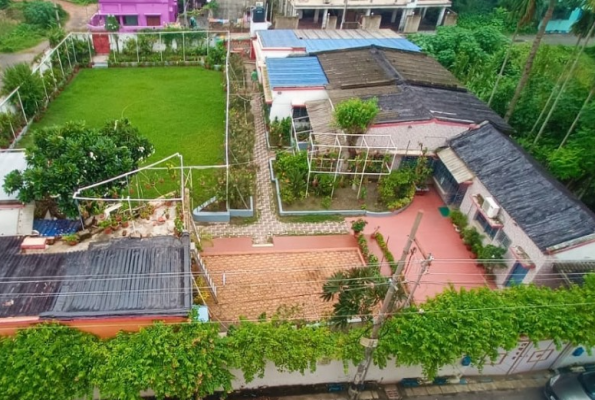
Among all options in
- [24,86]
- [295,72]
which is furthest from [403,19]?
[24,86]

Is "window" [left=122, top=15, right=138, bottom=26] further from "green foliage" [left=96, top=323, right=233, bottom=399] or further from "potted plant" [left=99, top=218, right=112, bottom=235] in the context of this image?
"green foliage" [left=96, top=323, right=233, bottom=399]

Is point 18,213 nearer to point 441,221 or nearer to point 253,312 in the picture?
point 253,312

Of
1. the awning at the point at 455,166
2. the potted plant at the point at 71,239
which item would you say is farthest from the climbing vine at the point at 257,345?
the awning at the point at 455,166

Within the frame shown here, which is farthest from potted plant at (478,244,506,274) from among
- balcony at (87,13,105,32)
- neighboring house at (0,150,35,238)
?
balcony at (87,13,105,32)

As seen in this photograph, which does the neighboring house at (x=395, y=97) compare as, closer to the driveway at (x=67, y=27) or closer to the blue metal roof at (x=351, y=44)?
the blue metal roof at (x=351, y=44)

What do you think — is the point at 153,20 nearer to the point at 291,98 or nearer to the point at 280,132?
the point at 291,98
